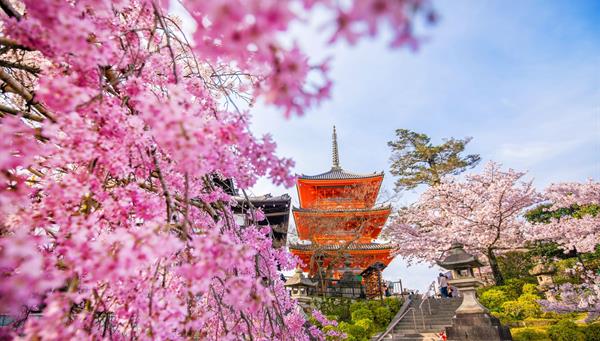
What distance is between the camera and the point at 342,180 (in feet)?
66.4

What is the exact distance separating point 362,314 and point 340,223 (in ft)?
22.9

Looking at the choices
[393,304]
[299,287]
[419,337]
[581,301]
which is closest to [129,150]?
[299,287]

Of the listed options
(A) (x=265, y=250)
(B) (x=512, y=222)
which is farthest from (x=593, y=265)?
(A) (x=265, y=250)

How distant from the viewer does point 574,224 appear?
11125 millimetres

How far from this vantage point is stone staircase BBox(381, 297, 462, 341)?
30.9ft

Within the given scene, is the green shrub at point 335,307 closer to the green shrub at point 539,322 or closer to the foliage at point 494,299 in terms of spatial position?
the foliage at point 494,299

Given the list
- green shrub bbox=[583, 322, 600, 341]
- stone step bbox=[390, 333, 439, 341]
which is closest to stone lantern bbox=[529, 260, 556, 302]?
green shrub bbox=[583, 322, 600, 341]

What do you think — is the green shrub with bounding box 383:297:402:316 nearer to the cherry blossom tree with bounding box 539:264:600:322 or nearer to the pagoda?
the pagoda

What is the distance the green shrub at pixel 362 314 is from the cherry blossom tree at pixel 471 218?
4.99 m

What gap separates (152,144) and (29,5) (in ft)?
3.20

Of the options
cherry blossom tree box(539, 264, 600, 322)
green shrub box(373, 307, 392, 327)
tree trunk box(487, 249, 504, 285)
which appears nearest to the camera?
cherry blossom tree box(539, 264, 600, 322)

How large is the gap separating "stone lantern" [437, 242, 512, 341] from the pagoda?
28.0ft

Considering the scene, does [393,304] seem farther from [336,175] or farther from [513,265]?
[336,175]

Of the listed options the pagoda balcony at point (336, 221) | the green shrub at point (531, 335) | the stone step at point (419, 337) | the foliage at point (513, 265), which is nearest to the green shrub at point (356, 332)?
the stone step at point (419, 337)
